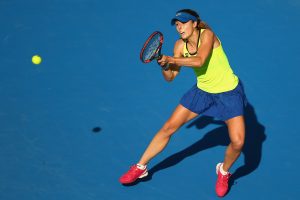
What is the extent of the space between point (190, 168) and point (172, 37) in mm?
3105

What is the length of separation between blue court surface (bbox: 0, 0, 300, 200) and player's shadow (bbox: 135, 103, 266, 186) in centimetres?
1

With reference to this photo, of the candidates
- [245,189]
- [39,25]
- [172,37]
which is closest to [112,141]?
[245,189]

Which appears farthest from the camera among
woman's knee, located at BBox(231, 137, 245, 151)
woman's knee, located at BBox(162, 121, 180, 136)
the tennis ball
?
the tennis ball

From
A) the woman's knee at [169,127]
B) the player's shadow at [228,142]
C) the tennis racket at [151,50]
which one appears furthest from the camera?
the player's shadow at [228,142]

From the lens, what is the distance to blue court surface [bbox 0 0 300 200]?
6.96 metres

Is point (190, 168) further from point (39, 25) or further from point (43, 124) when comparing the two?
point (39, 25)

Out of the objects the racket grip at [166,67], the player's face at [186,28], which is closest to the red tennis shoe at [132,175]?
the racket grip at [166,67]

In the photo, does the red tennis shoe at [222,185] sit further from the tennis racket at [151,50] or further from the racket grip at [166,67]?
the tennis racket at [151,50]

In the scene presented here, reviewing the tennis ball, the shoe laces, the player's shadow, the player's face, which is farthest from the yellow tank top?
the tennis ball

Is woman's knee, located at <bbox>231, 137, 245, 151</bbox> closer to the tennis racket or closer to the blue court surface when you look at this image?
the blue court surface

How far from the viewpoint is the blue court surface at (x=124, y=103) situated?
6.96 meters

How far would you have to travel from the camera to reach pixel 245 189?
6898 mm

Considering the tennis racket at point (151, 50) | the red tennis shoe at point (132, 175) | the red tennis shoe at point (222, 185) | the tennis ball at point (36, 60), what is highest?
the tennis ball at point (36, 60)

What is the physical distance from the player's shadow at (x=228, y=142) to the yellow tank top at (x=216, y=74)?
1277mm
